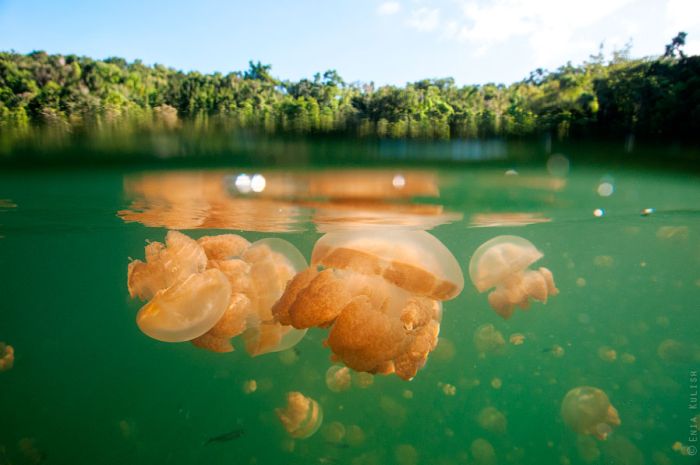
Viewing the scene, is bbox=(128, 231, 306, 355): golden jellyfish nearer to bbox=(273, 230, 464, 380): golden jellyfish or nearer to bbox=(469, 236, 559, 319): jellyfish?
bbox=(273, 230, 464, 380): golden jellyfish

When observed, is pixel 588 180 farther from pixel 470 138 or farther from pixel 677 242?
pixel 677 242

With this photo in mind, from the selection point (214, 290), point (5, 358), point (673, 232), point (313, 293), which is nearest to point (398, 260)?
point (313, 293)

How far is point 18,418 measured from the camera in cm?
1616

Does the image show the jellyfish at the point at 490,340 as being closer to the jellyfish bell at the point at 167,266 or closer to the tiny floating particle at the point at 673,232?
the jellyfish bell at the point at 167,266

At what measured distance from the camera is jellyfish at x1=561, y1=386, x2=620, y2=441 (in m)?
7.55

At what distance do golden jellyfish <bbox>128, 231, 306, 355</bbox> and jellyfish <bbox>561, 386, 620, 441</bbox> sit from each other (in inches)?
250

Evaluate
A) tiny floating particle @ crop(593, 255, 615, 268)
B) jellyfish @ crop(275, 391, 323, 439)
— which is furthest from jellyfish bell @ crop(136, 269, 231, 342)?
tiny floating particle @ crop(593, 255, 615, 268)

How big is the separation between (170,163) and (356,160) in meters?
2.42

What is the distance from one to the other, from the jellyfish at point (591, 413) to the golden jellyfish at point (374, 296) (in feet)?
19.3

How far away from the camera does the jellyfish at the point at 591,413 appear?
755 centimetres

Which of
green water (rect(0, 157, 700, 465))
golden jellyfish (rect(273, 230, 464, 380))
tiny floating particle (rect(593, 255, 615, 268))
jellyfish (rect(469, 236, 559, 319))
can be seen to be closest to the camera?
golden jellyfish (rect(273, 230, 464, 380))

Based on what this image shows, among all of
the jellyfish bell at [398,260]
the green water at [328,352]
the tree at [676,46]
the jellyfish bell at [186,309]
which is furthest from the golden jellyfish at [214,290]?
the tree at [676,46]

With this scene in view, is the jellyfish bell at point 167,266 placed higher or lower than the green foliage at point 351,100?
lower

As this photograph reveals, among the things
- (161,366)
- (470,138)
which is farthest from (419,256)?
(161,366)
